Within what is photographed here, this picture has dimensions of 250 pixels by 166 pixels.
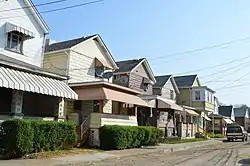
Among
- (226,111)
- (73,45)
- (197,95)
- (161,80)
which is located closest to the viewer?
(73,45)

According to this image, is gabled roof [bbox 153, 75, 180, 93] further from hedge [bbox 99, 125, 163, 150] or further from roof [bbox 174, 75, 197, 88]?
hedge [bbox 99, 125, 163, 150]

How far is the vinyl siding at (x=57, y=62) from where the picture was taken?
25.9 metres

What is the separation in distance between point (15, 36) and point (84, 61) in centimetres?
695

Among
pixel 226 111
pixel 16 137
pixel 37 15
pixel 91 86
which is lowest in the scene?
pixel 16 137

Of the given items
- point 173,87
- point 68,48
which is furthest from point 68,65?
point 173,87

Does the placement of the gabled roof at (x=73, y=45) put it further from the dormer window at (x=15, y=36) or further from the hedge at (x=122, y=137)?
the hedge at (x=122, y=137)

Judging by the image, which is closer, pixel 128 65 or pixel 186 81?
pixel 128 65

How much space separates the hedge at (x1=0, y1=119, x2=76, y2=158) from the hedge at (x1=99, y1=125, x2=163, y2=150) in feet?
10.8

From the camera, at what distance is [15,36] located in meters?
22.1

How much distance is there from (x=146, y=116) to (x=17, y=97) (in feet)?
63.2

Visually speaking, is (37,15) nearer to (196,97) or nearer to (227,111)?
(196,97)

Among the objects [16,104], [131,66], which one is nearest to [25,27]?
[16,104]

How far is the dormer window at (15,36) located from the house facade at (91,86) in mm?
4230

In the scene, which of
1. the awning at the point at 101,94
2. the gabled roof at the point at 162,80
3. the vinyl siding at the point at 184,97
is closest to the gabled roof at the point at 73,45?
the awning at the point at 101,94
